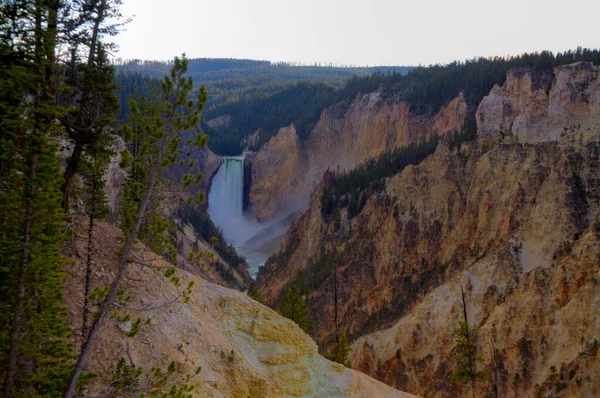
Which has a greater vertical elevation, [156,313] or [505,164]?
[505,164]


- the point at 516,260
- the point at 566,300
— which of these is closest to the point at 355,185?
the point at 516,260

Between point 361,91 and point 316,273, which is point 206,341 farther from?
point 361,91

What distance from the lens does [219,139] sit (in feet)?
452

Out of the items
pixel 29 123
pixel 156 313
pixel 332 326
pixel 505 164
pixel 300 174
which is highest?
pixel 29 123

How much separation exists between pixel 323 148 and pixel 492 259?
246 feet

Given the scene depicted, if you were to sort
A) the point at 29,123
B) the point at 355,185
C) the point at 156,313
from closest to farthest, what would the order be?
the point at 29,123 → the point at 156,313 → the point at 355,185

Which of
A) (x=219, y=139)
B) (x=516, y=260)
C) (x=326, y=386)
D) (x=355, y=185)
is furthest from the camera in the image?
(x=219, y=139)

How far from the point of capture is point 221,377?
13.9 m

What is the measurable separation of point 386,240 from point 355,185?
1737 cm

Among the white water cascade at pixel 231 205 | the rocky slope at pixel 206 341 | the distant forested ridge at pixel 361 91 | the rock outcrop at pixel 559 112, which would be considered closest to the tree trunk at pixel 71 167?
the rocky slope at pixel 206 341

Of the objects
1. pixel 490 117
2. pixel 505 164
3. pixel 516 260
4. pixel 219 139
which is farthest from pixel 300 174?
pixel 516 260

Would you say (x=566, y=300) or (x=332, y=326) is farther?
(x=332, y=326)

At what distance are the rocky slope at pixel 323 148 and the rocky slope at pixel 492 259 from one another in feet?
125

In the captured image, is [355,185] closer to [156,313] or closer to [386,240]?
[386,240]
